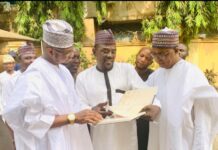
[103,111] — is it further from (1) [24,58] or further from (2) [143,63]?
(1) [24,58]

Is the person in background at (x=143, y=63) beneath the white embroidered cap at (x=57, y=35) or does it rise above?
beneath

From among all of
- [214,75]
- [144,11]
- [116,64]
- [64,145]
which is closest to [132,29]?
[144,11]

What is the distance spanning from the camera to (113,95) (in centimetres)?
375

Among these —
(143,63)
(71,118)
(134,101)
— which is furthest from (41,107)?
(143,63)

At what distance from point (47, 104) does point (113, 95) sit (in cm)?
97

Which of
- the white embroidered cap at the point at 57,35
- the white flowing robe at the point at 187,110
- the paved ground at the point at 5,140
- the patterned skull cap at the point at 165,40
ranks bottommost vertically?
the paved ground at the point at 5,140

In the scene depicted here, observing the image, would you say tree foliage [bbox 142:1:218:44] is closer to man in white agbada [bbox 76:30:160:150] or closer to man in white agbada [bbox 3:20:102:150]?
man in white agbada [bbox 76:30:160:150]

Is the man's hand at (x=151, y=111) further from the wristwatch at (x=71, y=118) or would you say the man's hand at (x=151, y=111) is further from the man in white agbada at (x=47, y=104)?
the wristwatch at (x=71, y=118)

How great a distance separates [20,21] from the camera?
1155 centimetres

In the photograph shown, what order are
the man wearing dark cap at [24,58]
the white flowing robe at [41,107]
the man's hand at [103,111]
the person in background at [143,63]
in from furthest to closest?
the man wearing dark cap at [24,58] < the person in background at [143,63] < the man's hand at [103,111] < the white flowing robe at [41,107]

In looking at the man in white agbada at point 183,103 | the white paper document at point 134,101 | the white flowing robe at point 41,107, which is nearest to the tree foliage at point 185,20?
the man in white agbada at point 183,103

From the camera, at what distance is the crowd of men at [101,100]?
9.52 ft

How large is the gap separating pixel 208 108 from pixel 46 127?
1437 mm

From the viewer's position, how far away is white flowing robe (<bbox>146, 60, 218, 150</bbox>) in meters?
3.44
